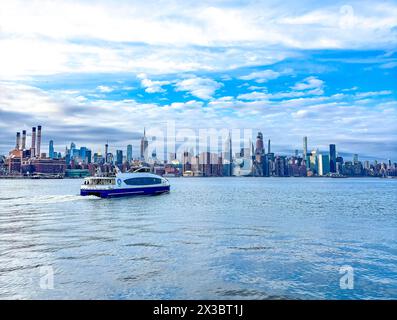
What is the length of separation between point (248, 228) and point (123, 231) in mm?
12949

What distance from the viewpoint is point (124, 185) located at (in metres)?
74.2

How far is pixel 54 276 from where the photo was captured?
58.0ft

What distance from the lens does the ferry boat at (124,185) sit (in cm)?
7019

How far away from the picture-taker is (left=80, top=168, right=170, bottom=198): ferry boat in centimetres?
7019
